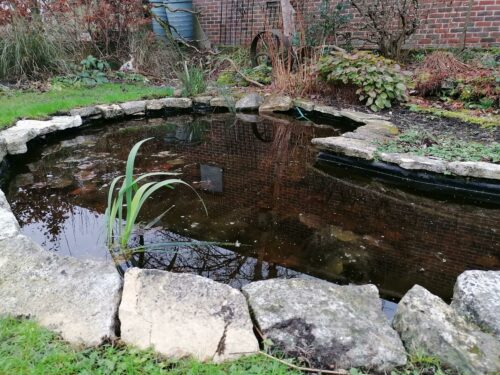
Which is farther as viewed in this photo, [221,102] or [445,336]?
[221,102]

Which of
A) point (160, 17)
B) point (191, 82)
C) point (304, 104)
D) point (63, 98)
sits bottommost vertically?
point (304, 104)

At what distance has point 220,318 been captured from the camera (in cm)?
131

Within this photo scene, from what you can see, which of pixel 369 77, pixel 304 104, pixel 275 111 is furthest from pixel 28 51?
pixel 369 77

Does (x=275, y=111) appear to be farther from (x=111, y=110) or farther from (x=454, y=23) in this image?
(x=454, y=23)

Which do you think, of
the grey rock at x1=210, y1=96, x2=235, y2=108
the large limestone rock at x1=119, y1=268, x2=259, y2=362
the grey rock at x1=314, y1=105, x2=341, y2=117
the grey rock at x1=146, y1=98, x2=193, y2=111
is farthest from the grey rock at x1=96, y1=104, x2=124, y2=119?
the large limestone rock at x1=119, y1=268, x2=259, y2=362

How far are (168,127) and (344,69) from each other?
2168 millimetres

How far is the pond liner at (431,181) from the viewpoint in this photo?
2.76 m

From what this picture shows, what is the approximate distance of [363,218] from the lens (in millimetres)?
2520

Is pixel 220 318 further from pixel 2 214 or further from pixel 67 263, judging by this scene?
pixel 2 214

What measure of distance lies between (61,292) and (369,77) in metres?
4.06

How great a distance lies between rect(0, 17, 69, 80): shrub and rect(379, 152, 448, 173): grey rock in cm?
484

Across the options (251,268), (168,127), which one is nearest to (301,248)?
(251,268)

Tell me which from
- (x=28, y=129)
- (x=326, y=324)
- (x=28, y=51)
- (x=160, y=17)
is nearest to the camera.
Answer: (x=326, y=324)

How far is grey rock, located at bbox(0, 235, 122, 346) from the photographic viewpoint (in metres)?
1.29
